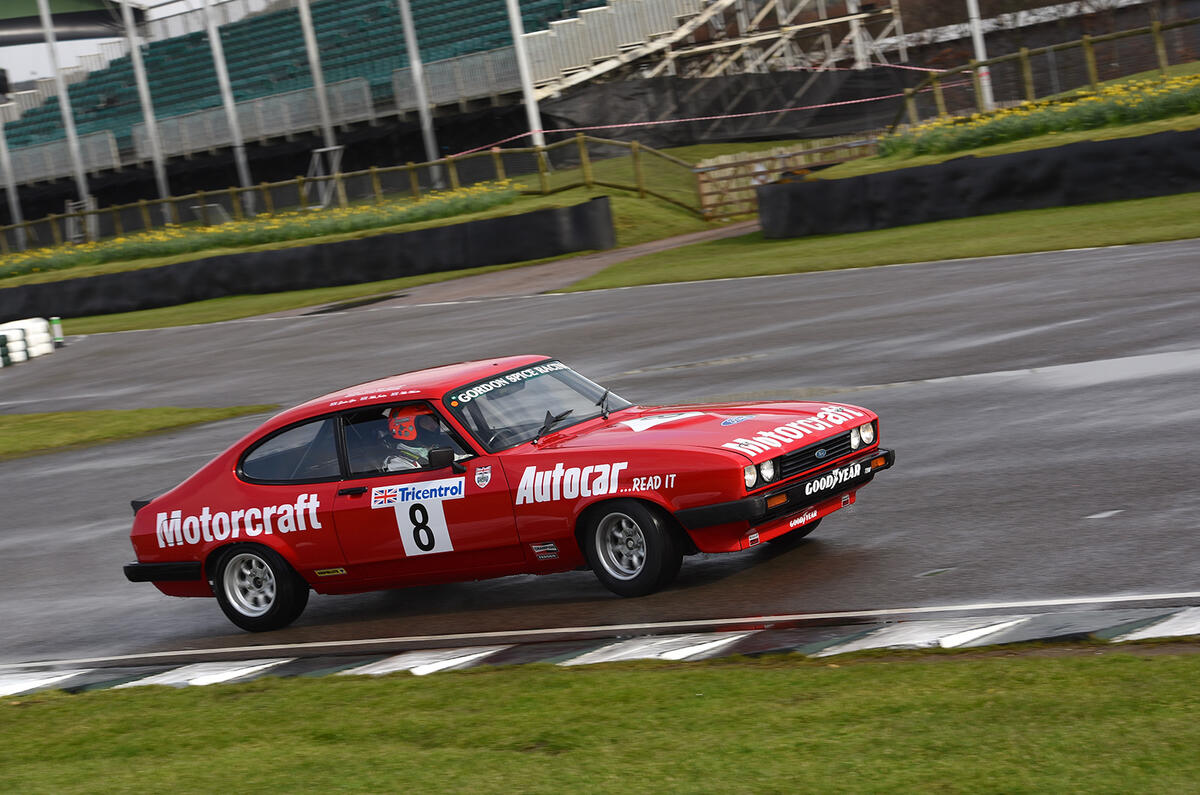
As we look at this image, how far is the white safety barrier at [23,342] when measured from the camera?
101 ft

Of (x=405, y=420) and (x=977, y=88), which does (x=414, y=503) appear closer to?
(x=405, y=420)

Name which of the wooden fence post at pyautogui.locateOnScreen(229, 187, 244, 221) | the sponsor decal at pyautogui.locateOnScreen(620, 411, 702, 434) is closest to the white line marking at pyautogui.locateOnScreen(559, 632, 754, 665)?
the sponsor decal at pyautogui.locateOnScreen(620, 411, 702, 434)

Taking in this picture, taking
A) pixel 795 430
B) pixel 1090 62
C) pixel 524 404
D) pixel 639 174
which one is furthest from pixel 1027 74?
pixel 795 430

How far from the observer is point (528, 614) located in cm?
850

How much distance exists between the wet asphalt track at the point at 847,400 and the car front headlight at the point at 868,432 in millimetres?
534

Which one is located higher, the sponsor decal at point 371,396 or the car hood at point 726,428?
the sponsor decal at point 371,396

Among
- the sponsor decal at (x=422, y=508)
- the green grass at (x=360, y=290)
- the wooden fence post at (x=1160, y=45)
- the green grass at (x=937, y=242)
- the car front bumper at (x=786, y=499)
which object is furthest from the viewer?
the green grass at (x=360, y=290)

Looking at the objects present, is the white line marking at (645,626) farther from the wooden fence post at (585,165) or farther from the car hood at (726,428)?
the wooden fence post at (585,165)

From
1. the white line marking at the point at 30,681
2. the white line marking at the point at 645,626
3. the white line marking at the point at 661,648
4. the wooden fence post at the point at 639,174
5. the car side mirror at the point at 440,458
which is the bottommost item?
the white line marking at the point at 645,626

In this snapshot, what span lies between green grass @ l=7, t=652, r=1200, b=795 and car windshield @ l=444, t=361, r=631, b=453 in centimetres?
174

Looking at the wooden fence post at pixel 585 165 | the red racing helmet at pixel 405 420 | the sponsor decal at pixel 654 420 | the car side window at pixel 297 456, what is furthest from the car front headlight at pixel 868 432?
the wooden fence post at pixel 585 165

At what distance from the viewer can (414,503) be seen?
8.76m

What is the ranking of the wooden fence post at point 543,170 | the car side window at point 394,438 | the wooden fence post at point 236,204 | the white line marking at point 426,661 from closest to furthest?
the white line marking at point 426,661
the car side window at point 394,438
the wooden fence post at point 543,170
the wooden fence post at point 236,204

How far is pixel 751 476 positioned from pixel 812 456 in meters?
0.58
